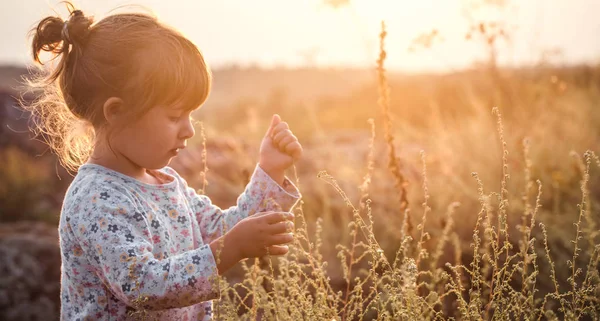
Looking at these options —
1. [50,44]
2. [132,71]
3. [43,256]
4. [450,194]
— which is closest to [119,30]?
[132,71]

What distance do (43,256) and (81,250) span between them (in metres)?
2.60

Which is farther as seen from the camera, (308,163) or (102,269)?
(308,163)

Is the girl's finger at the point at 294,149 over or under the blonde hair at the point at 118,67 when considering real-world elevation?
under

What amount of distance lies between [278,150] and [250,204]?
257mm

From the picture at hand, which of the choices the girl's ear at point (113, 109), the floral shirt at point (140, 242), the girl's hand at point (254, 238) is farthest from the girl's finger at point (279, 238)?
the girl's ear at point (113, 109)

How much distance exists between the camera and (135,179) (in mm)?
2281

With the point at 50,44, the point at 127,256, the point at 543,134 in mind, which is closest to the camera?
the point at 127,256

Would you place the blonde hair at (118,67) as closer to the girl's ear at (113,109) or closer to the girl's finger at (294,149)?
the girl's ear at (113,109)

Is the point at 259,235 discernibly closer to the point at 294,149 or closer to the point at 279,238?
the point at 279,238

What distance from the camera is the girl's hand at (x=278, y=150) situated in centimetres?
246

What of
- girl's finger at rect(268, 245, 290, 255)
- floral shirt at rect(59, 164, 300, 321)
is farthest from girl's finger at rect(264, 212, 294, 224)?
floral shirt at rect(59, 164, 300, 321)

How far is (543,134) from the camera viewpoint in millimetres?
6125

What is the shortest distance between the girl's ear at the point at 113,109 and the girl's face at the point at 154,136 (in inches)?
2.1

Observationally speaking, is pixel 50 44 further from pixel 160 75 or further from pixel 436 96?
pixel 436 96
